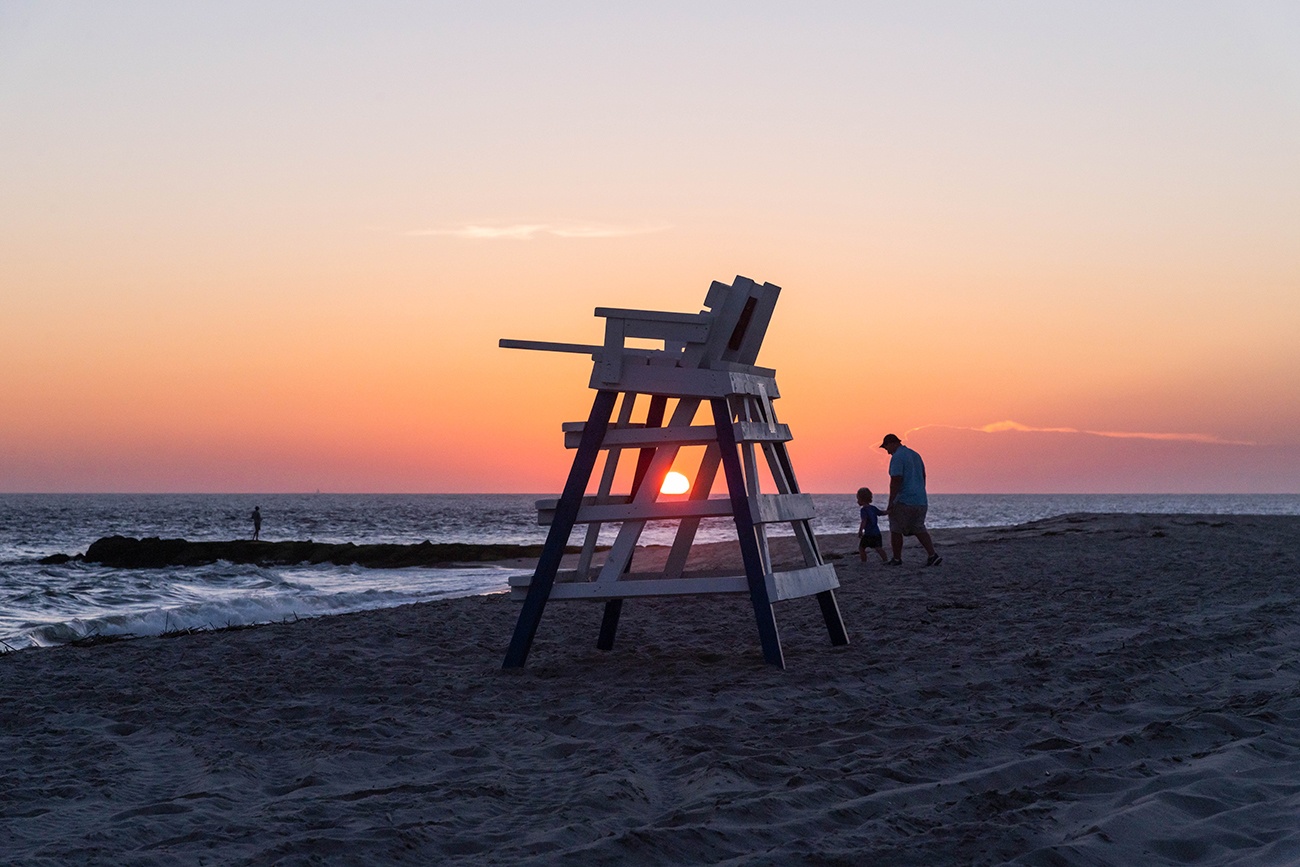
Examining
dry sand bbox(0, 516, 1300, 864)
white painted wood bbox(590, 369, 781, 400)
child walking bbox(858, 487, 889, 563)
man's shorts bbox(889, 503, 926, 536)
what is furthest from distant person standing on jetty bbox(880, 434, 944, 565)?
white painted wood bbox(590, 369, 781, 400)

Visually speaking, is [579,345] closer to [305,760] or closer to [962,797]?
[305,760]

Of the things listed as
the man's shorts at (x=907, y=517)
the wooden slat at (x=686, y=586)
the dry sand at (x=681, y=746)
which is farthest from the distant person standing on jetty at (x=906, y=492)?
the wooden slat at (x=686, y=586)

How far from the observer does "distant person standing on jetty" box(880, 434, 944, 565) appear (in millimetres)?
13391

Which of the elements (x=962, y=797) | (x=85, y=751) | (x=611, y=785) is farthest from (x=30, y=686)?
(x=962, y=797)

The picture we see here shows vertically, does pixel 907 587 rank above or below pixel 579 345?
below

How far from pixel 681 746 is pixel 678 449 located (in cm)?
254

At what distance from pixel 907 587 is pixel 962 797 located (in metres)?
7.58

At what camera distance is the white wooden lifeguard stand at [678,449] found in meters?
6.03

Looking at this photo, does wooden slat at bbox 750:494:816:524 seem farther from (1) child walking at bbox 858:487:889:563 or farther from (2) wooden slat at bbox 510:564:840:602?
(1) child walking at bbox 858:487:889:563

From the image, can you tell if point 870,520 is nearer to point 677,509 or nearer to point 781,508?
point 781,508

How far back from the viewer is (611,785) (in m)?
3.66

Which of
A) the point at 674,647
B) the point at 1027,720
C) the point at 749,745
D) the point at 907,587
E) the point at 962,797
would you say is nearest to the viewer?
the point at 962,797

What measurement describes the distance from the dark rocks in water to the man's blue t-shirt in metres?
13.7

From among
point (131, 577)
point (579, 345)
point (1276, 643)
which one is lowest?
point (131, 577)
